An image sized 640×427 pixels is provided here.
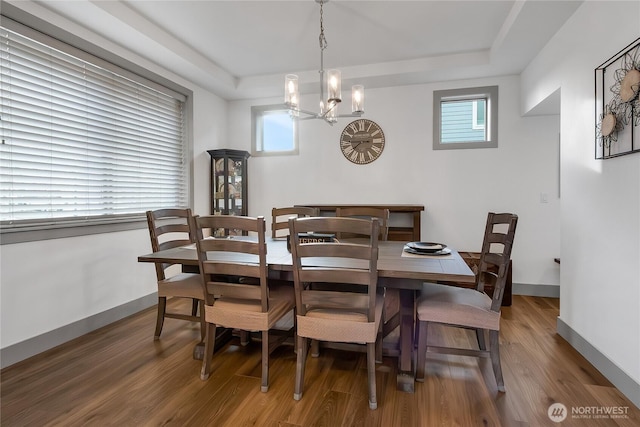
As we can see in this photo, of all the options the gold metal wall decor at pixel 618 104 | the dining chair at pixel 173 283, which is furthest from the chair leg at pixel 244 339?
the gold metal wall decor at pixel 618 104

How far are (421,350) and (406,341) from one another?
103mm

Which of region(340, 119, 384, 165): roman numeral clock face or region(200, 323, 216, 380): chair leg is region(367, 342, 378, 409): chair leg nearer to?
region(200, 323, 216, 380): chair leg

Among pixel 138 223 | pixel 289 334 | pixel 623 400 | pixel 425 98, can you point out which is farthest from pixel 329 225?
pixel 425 98

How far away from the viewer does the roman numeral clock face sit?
163 inches

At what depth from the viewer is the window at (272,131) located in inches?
180

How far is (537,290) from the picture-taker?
12.2 feet

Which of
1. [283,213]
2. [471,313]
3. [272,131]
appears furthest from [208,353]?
[272,131]

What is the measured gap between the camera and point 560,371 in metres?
2.09

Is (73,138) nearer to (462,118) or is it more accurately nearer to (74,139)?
(74,139)

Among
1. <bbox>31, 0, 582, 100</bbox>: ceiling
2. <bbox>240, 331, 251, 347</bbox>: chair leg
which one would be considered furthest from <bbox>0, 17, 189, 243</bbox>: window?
<bbox>240, 331, 251, 347</bbox>: chair leg

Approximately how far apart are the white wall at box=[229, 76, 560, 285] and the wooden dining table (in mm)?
1955

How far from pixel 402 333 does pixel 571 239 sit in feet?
5.45

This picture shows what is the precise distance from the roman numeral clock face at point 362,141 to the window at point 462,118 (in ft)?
2.38

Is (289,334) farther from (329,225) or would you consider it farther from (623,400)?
Answer: (623,400)
